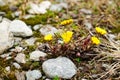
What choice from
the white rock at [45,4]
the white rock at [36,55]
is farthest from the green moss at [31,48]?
the white rock at [45,4]

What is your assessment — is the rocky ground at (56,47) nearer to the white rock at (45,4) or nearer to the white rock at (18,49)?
the white rock at (18,49)

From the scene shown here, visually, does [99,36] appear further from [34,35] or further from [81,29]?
[34,35]

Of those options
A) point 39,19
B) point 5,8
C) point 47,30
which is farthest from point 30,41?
point 5,8

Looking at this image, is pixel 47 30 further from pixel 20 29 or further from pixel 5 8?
pixel 5 8

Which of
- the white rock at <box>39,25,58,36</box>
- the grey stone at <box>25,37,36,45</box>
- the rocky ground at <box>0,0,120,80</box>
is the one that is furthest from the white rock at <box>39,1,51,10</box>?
the grey stone at <box>25,37,36,45</box>

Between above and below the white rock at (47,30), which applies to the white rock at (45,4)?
above

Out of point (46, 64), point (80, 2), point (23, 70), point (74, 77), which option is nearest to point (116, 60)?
point (74, 77)

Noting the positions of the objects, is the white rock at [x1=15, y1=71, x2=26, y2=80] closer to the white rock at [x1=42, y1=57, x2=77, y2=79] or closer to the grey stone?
the white rock at [x1=42, y1=57, x2=77, y2=79]
